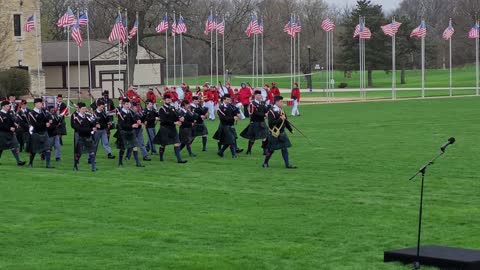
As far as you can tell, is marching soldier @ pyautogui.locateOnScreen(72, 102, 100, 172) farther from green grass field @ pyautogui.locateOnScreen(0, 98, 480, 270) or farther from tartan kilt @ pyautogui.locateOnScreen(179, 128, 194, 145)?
tartan kilt @ pyautogui.locateOnScreen(179, 128, 194, 145)

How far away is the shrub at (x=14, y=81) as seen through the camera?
58844 mm

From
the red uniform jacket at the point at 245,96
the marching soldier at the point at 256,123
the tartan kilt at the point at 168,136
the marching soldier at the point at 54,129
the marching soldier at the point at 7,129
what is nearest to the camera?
the marching soldier at the point at 7,129

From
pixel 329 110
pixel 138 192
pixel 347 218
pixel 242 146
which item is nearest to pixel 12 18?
pixel 329 110

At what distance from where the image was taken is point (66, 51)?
70.9 meters

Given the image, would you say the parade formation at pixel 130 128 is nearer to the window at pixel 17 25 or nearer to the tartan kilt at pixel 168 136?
the tartan kilt at pixel 168 136

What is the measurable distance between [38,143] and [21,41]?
43987 mm

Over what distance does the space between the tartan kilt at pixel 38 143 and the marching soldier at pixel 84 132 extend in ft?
4.50

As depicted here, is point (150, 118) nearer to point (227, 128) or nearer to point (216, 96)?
point (227, 128)

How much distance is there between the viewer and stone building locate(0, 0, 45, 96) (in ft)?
210

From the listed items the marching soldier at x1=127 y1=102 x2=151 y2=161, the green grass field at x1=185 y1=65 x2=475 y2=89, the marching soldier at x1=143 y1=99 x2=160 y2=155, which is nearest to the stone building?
the green grass field at x1=185 y1=65 x2=475 y2=89

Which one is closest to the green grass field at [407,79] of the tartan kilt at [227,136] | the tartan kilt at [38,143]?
the tartan kilt at [227,136]

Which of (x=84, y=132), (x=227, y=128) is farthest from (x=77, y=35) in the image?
(x=84, y=132)

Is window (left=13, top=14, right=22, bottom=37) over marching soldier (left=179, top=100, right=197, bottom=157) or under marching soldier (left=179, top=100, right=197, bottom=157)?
over

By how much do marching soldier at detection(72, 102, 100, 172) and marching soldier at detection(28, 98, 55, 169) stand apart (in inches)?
53.6
